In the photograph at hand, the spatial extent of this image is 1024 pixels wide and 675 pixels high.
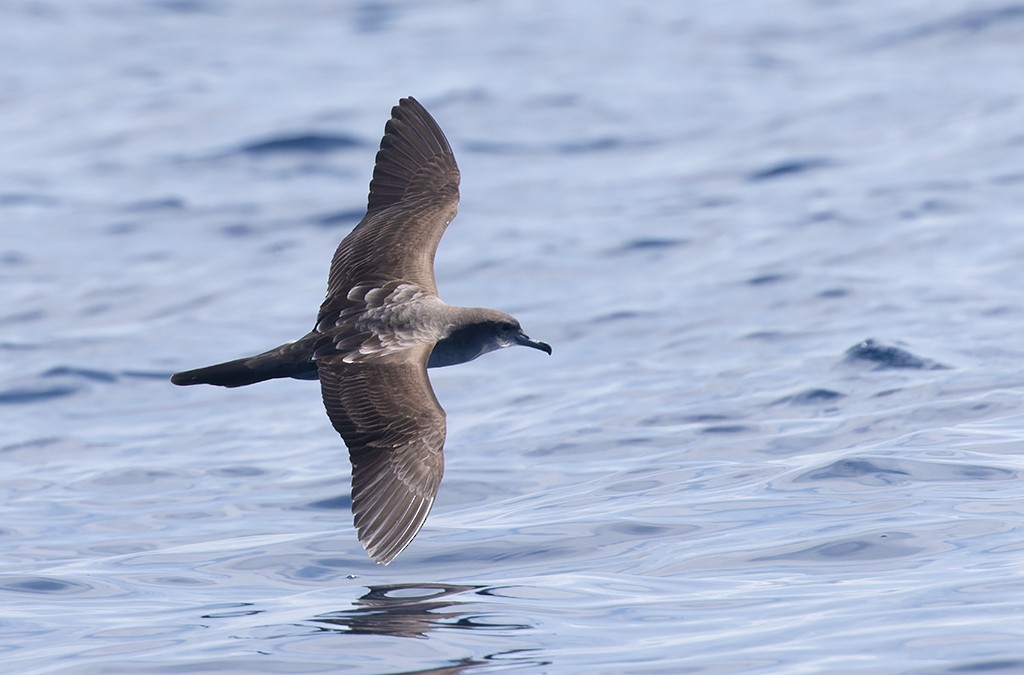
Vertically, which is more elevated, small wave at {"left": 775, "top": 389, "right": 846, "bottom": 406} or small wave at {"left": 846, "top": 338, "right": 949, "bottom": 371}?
small wave at {"left": 846, "top": 338, "right": 949, "bottom": 371}

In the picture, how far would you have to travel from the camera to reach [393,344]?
795 centimetres

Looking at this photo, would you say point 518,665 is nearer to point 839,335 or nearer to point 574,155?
point 839,335

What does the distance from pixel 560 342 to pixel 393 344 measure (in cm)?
462

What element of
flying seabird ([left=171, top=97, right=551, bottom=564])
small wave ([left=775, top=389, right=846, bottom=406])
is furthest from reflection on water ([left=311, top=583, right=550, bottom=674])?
small wave ([left=775, top=389, right=846, bottom=406])

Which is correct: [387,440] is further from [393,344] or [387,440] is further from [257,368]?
[257,368]

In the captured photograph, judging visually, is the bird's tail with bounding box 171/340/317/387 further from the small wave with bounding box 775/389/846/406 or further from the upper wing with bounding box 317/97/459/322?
the small wave with bounding box 775/389/846/406

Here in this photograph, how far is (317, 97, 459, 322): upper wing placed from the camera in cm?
865

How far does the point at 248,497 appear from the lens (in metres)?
9.65

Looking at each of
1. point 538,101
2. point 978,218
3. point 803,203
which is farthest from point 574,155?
point 978,218

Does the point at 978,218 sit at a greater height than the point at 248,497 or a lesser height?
greater

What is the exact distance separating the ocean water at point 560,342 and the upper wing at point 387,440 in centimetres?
38

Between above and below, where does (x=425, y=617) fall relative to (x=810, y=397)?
below

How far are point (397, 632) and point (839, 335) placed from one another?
6015 millimetres

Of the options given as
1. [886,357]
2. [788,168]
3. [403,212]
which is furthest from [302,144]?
[403,212]
